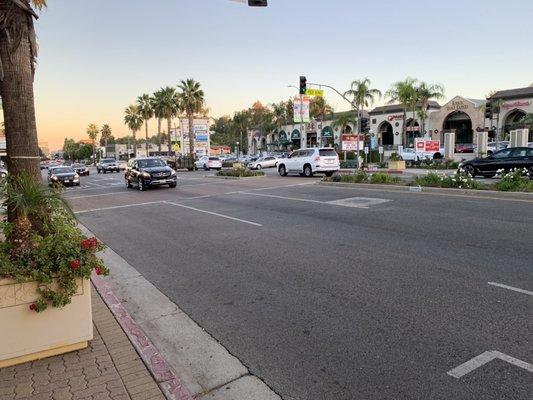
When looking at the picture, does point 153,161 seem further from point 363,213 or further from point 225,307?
point 225,307

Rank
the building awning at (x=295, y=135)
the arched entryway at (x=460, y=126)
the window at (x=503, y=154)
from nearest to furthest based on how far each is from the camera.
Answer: the window at (x=503, y=154)
the arched entryway at (x=460, y=126)
the building awning at (x=295, y=135)

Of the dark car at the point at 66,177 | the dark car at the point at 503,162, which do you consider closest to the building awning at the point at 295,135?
the dark car at the point at 66,177

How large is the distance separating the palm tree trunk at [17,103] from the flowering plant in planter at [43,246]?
11.5 inches

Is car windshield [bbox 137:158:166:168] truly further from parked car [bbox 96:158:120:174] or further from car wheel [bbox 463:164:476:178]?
parked car [bbox 96:158:120:174]

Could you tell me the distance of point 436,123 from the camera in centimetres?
5966

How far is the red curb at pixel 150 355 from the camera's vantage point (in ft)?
11.7

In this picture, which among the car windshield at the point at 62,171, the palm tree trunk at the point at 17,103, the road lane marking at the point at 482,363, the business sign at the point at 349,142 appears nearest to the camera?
the road lane marking at the point at 482,363

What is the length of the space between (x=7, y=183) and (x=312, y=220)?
26.2 ft

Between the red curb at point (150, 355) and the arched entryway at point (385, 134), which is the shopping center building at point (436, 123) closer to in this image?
the arched entryway at point (385, 134)

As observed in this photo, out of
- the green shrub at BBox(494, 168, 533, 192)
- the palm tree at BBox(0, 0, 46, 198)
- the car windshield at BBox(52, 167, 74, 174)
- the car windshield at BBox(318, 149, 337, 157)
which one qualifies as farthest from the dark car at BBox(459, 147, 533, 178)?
the car windshield at BBox(52, 167, 74, 174)

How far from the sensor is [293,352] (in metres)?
4.26

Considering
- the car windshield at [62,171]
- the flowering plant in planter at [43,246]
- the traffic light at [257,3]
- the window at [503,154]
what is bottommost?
the car windshield at [62,171]

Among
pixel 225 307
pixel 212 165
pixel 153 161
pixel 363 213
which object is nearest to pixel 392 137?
pixel 212 165

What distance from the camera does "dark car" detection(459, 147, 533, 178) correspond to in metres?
20.7
